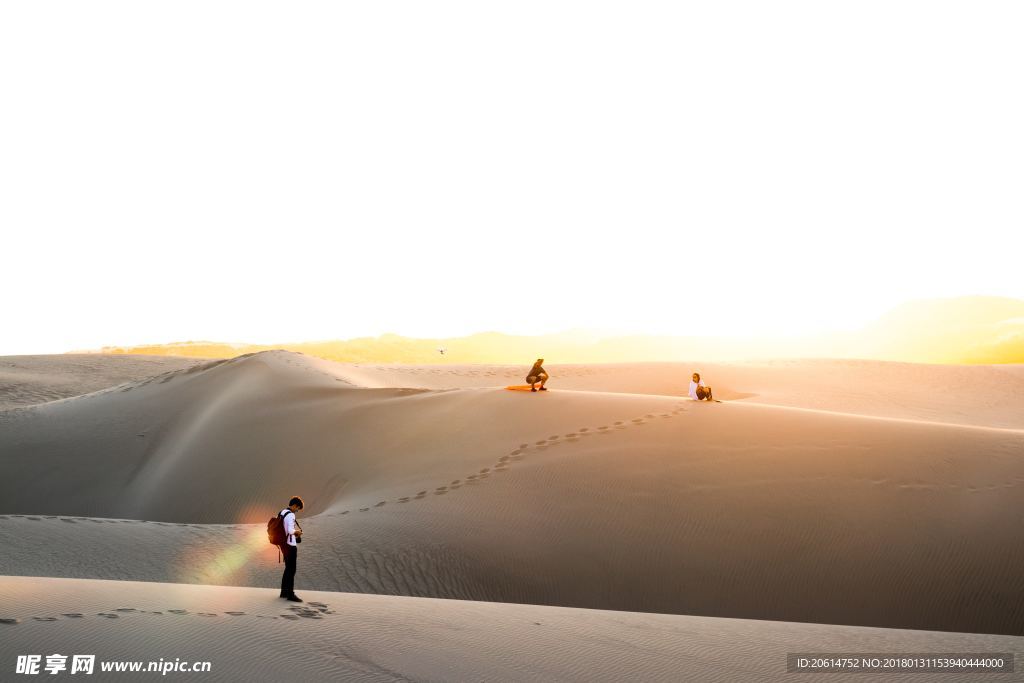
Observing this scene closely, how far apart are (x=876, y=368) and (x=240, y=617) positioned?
31.1 metres

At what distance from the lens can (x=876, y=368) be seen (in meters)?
32.1

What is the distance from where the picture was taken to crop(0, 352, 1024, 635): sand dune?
8.92 metres

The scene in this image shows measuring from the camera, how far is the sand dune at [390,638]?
4.89 metres

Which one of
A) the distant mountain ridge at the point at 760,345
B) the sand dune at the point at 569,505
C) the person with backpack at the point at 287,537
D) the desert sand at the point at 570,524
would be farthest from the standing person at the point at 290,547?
the distant mountain ridge at the point at 760,345

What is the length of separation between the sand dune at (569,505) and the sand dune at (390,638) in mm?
1675

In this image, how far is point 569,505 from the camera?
35.0ft

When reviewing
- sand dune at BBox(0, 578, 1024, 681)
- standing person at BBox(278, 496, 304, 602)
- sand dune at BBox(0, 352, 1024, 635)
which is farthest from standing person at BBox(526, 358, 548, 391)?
standing person at BBox(278, 496, 304, 602)

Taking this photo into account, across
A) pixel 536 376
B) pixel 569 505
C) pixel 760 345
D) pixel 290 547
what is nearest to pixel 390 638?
pixel 290 547

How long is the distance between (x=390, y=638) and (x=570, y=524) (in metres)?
4.88

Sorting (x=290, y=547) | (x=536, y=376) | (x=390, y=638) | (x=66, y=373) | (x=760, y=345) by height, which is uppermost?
(x=760, y=345)

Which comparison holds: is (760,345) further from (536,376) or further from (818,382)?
(536,376)

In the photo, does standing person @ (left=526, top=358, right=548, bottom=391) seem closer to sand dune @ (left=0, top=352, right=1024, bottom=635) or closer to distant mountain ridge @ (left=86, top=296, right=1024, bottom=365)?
sand dune @ (left=0, top=352, right=1024, bottom=635)

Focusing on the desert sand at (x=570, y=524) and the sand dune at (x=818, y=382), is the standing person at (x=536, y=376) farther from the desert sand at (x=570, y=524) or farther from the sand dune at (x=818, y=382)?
the sand dune at (x=818, y=382)

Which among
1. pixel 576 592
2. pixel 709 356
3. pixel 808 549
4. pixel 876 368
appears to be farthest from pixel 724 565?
pixel 709 356
